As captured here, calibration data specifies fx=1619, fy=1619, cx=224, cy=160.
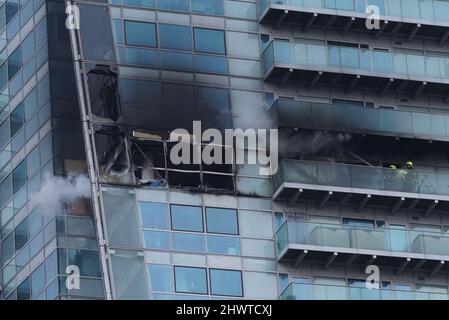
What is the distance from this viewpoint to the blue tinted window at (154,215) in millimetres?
63688

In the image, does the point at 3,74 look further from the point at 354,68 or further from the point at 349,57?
the point at 354,68

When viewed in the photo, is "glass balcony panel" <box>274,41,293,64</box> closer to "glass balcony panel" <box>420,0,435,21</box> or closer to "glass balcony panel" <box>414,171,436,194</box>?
"glass balcony panel" <box>420,0,435,21</box>

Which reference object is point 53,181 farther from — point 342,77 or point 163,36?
point 342,77

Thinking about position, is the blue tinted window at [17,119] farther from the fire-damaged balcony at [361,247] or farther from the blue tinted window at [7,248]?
the fire-damaged balcony at [361,247]

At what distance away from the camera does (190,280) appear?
62812mm

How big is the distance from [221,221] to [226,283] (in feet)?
8.96

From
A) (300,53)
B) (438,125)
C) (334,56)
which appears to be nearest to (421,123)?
(438,125)

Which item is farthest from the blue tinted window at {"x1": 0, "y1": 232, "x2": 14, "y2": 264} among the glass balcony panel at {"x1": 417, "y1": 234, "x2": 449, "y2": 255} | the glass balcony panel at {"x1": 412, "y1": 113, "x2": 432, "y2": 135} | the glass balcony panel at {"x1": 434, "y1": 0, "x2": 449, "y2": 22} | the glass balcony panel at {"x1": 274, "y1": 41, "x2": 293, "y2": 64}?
the glass balcony panel at {"x1": 434, "y1": 0, "x2": 449, "y2": 22}

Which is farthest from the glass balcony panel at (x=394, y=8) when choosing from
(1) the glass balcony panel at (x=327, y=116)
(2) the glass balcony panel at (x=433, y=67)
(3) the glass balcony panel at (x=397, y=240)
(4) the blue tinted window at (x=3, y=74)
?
(4) the blue tinted window at (x=3, y=74)

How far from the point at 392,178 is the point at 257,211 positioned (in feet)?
18.9

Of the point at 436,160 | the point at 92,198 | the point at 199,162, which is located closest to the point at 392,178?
the point at 436,160

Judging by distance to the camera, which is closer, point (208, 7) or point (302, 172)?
point (302, 172)

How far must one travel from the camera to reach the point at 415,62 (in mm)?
68875

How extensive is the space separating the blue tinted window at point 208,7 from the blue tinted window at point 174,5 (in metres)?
0.36
